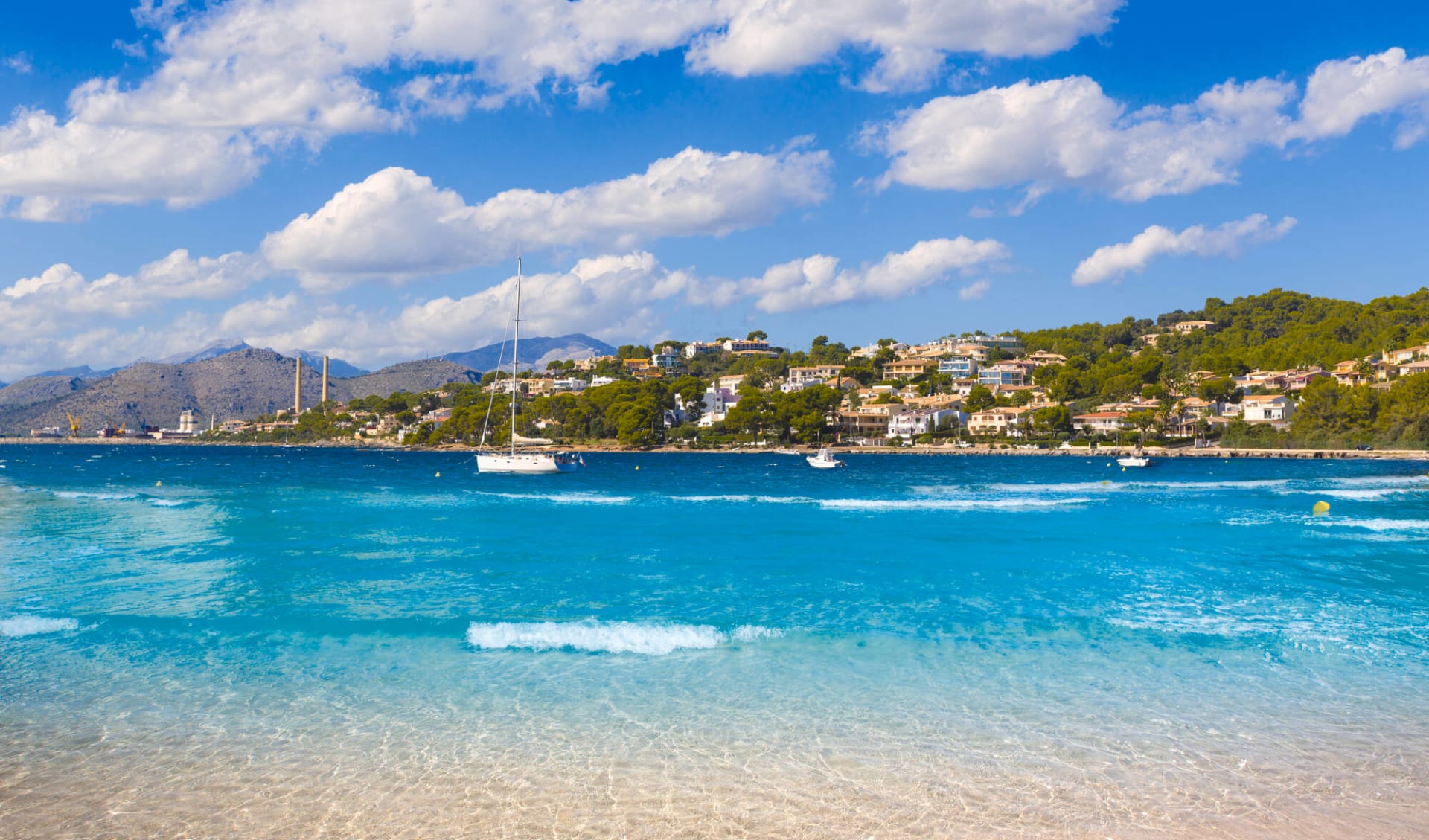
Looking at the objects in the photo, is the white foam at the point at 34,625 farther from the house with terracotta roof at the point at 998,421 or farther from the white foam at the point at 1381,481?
the house with terracotta roof at the point at 998,421

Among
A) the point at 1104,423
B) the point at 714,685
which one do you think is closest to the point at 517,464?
the point at 714,685

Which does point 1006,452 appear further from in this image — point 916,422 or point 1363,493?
point 1363,493

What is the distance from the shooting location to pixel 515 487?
4928cm

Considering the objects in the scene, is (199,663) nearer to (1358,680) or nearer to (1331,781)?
(1331,781)

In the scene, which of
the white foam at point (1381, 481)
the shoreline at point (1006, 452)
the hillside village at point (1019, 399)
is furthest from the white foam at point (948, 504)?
the shoreline at point (1006, 452)

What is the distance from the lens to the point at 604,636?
40.5ft

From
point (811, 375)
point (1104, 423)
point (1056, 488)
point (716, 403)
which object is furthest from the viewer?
point (811, 375)

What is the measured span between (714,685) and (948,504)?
2888 cm

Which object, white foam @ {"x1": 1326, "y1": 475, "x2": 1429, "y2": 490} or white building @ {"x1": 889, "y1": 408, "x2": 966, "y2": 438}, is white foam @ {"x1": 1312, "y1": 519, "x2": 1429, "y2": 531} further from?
white building @ {"x1": 889, "y1": 408, "x2": 966, "y2": 438}

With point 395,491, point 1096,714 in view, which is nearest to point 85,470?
point 395,491

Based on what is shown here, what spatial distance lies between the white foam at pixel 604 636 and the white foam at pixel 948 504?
22787 millimetres

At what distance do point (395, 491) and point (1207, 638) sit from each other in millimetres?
40006

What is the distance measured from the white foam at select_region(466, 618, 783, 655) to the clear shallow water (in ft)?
0.25

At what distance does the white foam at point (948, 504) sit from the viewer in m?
35.2
